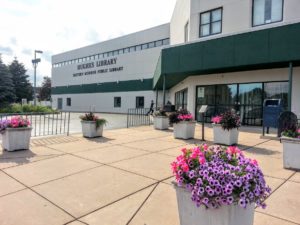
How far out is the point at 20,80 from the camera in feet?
Result: 152

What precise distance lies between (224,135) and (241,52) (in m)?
5.55

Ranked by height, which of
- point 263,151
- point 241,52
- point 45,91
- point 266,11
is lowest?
point 263,151

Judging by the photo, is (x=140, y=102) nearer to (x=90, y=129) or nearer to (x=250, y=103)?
(x=250, y=103)

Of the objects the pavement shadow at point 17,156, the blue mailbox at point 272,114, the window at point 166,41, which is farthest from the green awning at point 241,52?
the window at point 166,41

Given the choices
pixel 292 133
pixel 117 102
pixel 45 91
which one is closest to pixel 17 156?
pixel 292 133

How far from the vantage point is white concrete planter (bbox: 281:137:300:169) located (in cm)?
583

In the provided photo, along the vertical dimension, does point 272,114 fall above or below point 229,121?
above

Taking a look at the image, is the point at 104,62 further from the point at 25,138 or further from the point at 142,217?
the point at 142,217

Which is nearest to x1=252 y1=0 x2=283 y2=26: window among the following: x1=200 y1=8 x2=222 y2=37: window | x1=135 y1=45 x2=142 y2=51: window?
x1=200 y1=8 x2=222 y2=37: window

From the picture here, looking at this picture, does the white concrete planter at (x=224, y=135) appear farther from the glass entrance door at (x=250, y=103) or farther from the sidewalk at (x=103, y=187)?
the glass entrance door at (x=250, y=103)

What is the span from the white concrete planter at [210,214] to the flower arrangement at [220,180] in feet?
0.33

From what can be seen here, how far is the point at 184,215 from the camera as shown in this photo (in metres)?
2.80

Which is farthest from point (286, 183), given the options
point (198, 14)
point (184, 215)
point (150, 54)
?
A: point (150, 54)

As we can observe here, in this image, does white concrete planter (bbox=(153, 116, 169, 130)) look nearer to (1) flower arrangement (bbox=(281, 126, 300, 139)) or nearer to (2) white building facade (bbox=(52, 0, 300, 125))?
(2) white building facade (bbox=(52, 0, 300, 125))
